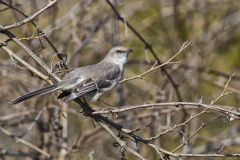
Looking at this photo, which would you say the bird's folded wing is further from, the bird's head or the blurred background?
the bird's head

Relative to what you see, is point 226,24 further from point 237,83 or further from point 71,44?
point 71,44

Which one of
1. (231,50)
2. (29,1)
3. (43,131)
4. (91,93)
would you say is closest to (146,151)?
(43,131)

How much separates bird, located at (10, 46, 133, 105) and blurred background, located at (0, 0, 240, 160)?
0.95ft

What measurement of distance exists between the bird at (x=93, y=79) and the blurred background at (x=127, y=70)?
0.95ft

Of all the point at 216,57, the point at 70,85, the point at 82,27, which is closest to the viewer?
the point at 70,85

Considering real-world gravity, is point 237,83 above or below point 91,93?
above

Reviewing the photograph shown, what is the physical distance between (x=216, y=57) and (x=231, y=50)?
351mm

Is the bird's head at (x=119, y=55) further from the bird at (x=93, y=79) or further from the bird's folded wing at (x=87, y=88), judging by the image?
the bird's folded wing at (x=87, y=88)

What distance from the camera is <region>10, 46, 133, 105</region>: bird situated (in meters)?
4.55

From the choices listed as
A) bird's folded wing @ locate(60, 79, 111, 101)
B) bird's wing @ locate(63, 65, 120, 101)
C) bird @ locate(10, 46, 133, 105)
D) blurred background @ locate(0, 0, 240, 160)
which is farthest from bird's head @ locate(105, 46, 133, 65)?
bird's folded wing @ locate(60, 79, 111, 101)

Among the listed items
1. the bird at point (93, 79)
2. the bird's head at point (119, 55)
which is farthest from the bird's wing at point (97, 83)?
the bird's head at point (119, 55)

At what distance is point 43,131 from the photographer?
5.90 meters

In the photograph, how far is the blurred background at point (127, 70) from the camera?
587 cm

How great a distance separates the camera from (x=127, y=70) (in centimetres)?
788
